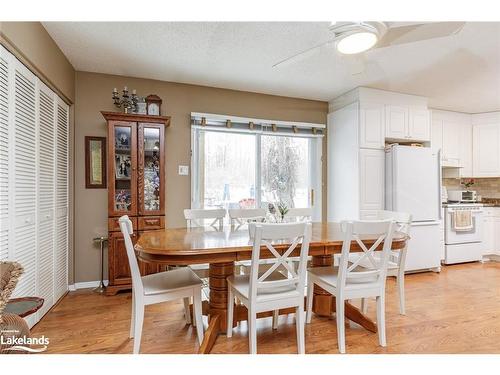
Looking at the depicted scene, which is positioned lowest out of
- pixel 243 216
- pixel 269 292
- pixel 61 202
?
pixel 269 292

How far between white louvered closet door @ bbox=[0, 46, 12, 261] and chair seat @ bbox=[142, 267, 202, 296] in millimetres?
920

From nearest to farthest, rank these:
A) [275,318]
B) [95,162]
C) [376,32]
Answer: [376,32], [275,318], [95,162]

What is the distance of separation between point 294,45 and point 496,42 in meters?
1.79

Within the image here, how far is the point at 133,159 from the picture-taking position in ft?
10.1

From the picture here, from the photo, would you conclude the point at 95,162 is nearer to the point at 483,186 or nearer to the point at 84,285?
the point at 84,285

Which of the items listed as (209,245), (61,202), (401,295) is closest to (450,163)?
(401,295)

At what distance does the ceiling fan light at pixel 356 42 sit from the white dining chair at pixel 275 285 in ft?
3.91

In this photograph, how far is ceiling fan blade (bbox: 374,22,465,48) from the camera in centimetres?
168

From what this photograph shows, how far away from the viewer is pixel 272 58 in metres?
2.87

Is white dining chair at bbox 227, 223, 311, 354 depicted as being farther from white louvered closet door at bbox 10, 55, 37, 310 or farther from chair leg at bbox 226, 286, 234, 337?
white louvered closet door at bbox 10, 55, 37, 310

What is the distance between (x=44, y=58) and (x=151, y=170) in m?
1.36

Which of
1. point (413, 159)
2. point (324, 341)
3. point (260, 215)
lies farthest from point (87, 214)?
point (413, 159)

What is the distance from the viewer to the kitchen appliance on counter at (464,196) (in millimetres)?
4612
